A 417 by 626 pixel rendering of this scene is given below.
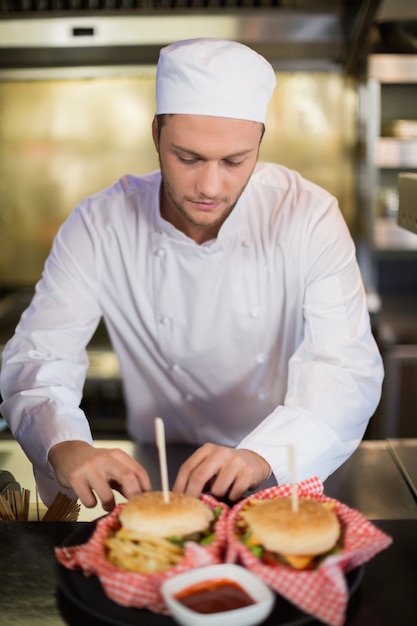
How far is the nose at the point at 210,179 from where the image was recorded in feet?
5.38

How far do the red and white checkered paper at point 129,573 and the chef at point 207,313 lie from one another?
0.24m

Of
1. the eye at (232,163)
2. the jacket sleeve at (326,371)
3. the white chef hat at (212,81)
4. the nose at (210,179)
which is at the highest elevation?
the white chef hat at (212,81)

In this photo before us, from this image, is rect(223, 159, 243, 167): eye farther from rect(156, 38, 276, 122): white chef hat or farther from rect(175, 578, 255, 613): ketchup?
rect(175, 578, 255, 613): ketchup

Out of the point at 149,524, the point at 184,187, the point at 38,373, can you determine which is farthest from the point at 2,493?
the point at 184,187

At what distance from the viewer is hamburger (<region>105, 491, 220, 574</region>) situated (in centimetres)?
105

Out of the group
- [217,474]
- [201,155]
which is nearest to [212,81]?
[201,155]

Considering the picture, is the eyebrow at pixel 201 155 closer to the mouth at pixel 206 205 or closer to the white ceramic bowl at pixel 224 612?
the mouth at pixel 206 205

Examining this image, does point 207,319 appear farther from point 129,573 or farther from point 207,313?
point 129,573

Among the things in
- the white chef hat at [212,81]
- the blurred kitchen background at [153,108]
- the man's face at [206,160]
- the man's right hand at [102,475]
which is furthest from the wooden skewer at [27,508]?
the blurred kitchen background at [153,108]

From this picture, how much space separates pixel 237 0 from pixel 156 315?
6.72 ft

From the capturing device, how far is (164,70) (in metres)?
1.79

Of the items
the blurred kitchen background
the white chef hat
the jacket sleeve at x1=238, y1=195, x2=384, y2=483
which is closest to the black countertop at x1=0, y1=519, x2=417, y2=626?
the jacket sleeve at x1=238, y1=195, x2=384, y2=483

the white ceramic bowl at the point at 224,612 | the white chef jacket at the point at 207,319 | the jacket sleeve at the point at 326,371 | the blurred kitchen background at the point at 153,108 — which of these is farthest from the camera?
the blurred kitchen background at the point at 153,108

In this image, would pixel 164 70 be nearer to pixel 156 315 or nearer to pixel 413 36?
pixel 156 315
